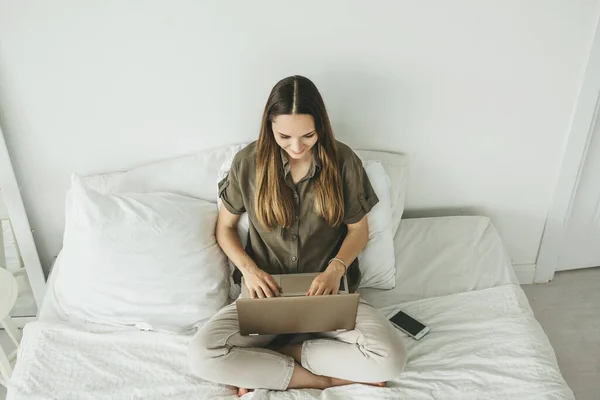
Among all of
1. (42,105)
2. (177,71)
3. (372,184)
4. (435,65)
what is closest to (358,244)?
(372,184)

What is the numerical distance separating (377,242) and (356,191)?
0.22m

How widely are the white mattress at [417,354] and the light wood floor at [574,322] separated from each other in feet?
1.36

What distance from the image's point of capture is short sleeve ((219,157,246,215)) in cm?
Result: 153

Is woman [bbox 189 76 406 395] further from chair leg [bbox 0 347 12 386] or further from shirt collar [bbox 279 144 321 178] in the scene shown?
chair leg [bbox 0 347 12 386]

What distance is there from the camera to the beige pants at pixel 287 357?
1383mm

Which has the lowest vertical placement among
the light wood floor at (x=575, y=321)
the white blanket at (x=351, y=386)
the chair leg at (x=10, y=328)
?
the light wood floor at (x=575, y=321)

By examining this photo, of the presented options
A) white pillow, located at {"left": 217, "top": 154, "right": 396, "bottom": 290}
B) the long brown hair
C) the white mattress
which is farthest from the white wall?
the white mattress

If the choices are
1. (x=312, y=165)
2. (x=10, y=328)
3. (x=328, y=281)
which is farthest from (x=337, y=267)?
(x=10, y=328)

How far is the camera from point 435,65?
1.66 m

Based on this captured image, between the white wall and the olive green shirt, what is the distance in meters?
0.26

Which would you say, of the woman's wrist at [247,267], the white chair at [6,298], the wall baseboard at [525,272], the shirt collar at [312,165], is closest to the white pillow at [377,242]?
the woman's wrist at [247,267]

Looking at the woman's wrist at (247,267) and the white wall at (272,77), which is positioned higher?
the white wall at (272,77)

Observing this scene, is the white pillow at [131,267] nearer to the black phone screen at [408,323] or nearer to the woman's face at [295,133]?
the woman's face at [295,133]

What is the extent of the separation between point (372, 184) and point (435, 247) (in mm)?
326
